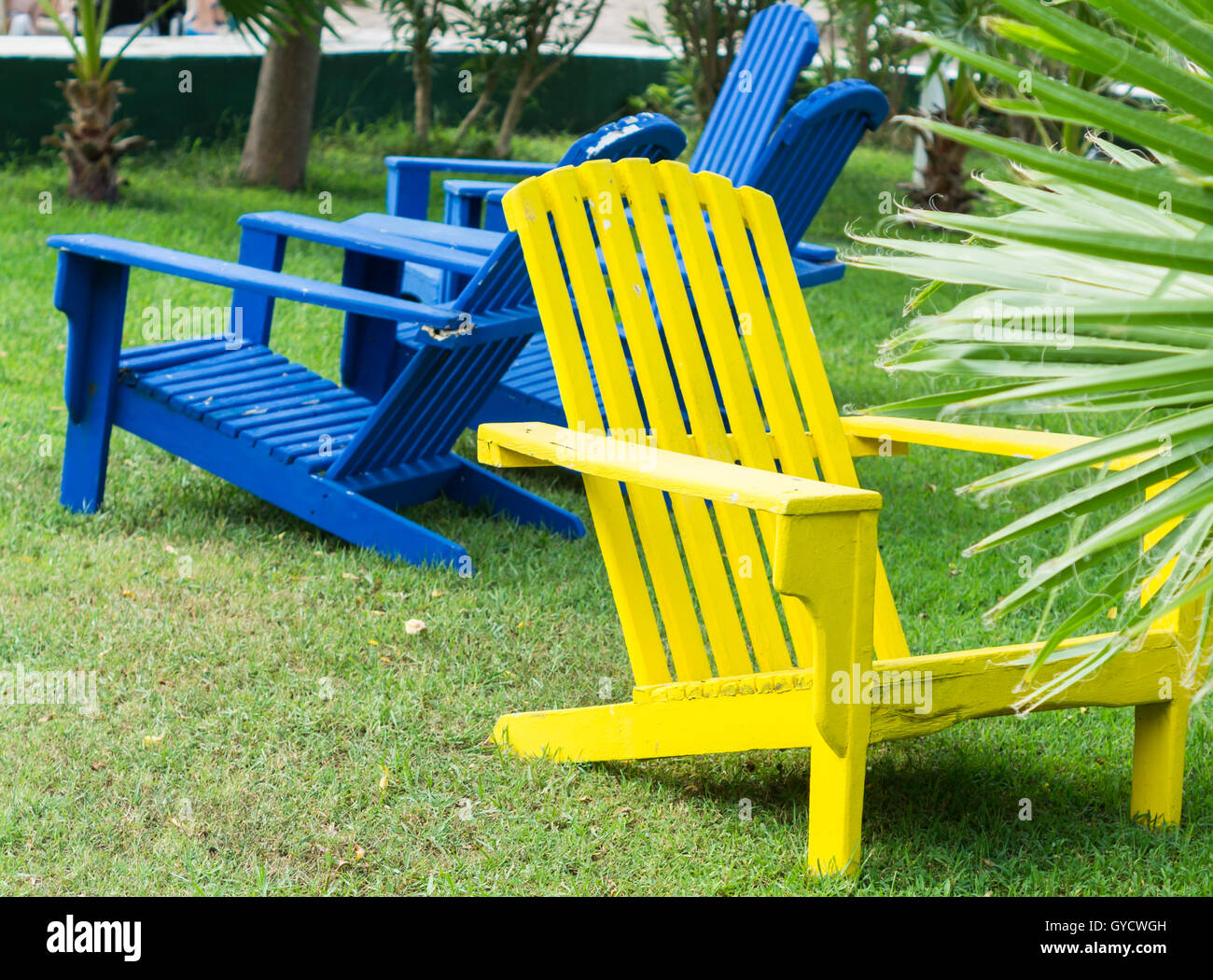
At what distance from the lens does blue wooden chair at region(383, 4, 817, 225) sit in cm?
515

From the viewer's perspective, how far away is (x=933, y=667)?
2248 millimetres

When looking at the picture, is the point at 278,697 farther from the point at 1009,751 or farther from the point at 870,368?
the point at 870,368

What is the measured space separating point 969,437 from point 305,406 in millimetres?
2281

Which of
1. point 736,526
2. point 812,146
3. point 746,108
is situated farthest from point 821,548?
point 746,108

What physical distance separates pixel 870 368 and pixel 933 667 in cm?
442

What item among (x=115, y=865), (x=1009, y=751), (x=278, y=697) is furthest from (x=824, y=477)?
(x=115, y=865)

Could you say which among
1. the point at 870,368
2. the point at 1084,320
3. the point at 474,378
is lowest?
the point at 870,368

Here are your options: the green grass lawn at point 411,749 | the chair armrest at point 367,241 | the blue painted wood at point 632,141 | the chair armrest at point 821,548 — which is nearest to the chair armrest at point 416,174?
the chair armrest at point 367,241

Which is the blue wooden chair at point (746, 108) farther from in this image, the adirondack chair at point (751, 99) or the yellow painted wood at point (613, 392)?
the yellow painted wood at point (613, 392)

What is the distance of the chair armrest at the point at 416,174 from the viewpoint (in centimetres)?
593

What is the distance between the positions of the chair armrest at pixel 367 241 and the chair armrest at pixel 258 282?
0.23 metres

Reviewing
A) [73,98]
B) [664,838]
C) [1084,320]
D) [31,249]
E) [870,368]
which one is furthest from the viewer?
[73,98]

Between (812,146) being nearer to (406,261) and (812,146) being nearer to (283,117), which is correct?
(406,261)

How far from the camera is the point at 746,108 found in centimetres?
529
